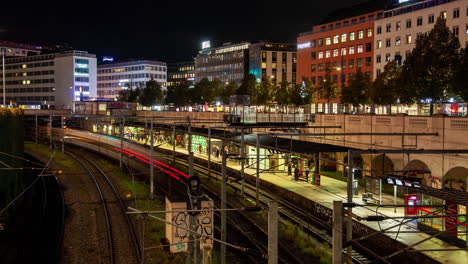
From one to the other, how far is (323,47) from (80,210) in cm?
6733

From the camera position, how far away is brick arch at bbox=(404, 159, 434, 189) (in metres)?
23.6

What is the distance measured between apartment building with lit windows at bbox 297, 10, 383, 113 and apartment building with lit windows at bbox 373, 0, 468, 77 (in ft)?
7.31

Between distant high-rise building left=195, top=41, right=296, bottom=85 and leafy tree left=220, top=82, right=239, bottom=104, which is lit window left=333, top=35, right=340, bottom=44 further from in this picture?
distant high-rise building left=195, top=41, right=296, bottom=85

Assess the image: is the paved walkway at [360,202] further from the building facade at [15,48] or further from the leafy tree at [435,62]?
the building facade at [15,48]

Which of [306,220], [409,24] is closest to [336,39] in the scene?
[409,24]

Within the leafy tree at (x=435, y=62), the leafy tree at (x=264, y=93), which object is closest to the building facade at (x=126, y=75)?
the leafy tree at (x=264, y=93)

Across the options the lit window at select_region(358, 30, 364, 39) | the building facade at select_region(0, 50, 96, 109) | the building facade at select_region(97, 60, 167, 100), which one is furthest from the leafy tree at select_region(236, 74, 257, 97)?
the building facade at select_region(97, 60, 167, 100)

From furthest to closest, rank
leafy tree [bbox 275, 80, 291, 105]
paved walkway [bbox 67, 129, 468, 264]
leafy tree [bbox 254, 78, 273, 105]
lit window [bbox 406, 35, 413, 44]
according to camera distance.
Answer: leafy tree [bbox 254, 78, 273, 105], lit window [bbox 406, 35, 413, 44], leafy tree [bbox 275, 80, 291, 105], paved walkway [bbox 67, 129, 468, 264]

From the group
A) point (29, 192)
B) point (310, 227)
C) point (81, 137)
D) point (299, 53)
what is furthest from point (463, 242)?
point (299, 53)

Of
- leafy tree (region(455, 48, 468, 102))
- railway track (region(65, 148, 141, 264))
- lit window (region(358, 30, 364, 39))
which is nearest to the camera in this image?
railway track (region(65, 148, 141, 264))

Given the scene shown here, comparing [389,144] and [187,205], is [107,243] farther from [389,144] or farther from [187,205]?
[389,144]

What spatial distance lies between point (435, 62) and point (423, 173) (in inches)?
478

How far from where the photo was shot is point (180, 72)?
543 ft

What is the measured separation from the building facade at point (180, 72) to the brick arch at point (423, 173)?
131 meters
